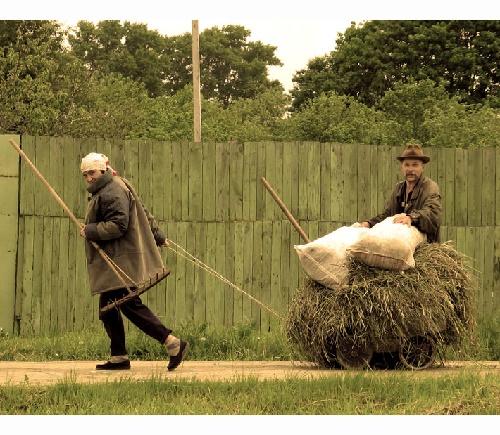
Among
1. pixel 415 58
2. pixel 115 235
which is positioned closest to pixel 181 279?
pixel 115 235

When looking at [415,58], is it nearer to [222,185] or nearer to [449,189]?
[449,189]

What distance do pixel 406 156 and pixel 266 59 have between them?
171 ft

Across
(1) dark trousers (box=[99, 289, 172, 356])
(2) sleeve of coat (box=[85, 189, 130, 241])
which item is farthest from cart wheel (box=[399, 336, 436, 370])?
(2) sleeve of coat (box=[85, 189, 130, 241])

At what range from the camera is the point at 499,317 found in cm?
1328

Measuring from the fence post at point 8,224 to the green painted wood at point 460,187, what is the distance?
4.76 m

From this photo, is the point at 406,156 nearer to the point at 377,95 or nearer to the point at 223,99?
the point at 377,95

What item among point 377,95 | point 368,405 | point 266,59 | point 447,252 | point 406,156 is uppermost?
point 266,59

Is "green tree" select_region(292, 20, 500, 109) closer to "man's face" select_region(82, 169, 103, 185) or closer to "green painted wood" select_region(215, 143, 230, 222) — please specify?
"green painted wood" select_region(215, 143, 230, 222)

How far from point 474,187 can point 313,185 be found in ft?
6.00

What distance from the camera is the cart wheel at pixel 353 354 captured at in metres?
10.2

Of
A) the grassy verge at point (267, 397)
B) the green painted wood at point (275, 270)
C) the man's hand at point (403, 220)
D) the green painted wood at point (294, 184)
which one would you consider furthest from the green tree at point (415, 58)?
the grassy verge at point (267, 397)

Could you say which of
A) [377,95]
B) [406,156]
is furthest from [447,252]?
[377,95]

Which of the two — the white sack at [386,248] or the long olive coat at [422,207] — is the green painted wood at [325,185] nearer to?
the long olive coat at [422,207]

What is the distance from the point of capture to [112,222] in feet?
33.6
